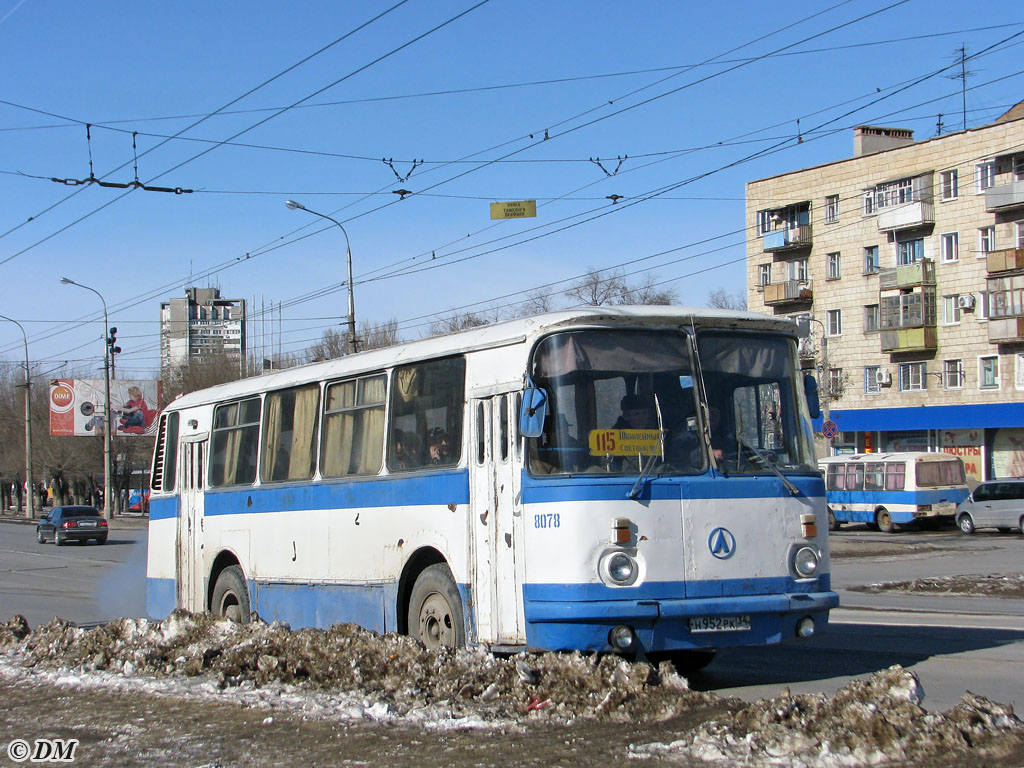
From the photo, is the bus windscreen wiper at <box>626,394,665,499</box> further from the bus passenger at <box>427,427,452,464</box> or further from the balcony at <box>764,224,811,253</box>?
the balcony at <box>764,224,811,253</box>

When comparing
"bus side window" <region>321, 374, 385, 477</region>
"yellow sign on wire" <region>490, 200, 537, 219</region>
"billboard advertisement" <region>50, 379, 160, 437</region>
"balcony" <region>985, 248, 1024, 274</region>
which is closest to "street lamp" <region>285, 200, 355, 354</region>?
"yellow sign on wire" <region>490, 200, 537, 219</region>

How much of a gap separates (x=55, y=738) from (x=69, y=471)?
78.2 m

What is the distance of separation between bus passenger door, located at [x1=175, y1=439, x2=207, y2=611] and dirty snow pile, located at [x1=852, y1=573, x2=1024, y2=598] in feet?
35.2

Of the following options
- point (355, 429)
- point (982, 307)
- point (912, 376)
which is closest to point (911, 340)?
point (912, 376)

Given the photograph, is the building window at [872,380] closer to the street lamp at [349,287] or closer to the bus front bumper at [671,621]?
the street lamp at [349,287]

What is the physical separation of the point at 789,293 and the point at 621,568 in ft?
170

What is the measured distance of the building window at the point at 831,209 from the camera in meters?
56.2

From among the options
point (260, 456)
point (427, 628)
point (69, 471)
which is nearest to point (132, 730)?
point (427, 628)

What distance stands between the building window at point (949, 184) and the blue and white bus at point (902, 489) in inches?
549

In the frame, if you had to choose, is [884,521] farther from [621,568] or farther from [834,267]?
[621,568]

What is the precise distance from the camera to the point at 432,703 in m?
7.53

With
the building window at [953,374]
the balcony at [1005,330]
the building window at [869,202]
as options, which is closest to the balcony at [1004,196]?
the balcony at [1005,330]

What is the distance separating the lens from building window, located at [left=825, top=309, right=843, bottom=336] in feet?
184

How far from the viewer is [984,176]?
49.2 metres
